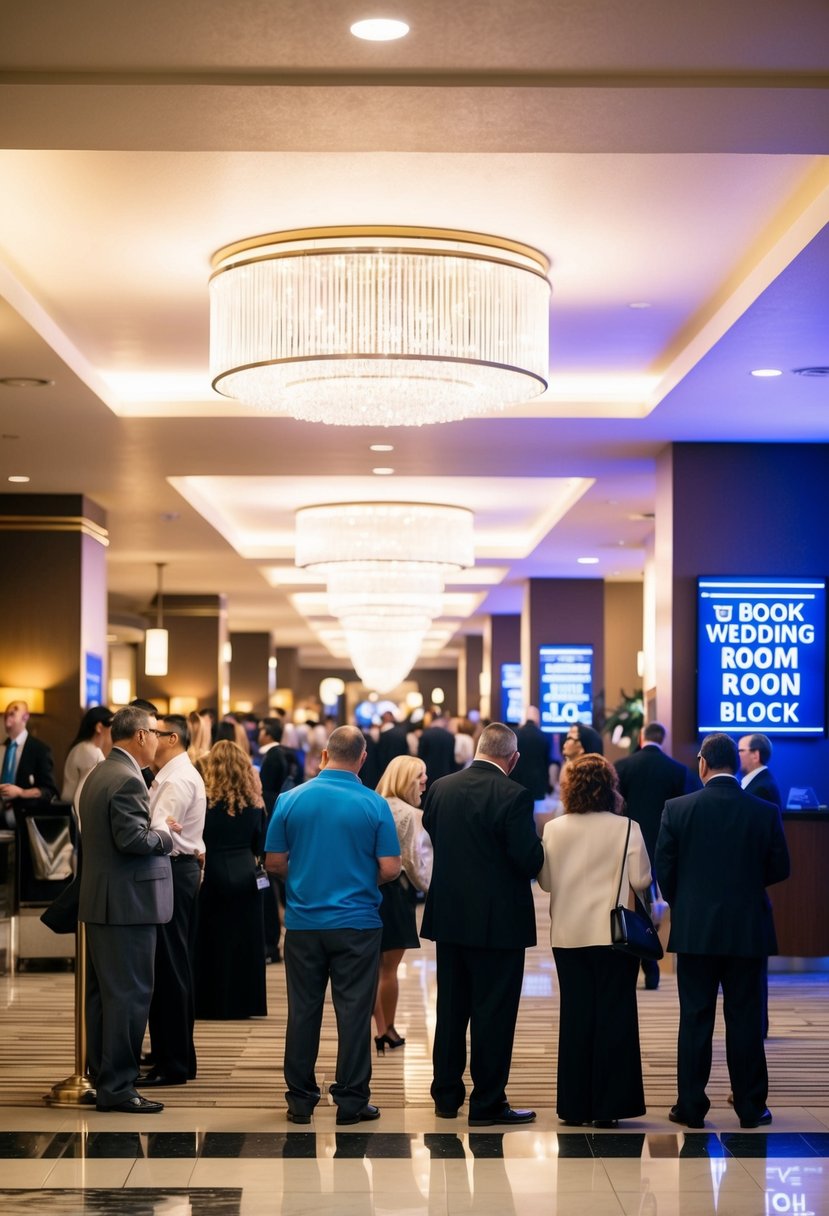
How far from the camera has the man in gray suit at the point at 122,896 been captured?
652 centimetres

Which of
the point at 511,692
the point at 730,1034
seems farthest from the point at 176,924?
the point at 511,692

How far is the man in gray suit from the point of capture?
652 centimetres

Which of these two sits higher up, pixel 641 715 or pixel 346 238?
pixel 346 238

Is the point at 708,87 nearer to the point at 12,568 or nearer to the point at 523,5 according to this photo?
the point at 523,5

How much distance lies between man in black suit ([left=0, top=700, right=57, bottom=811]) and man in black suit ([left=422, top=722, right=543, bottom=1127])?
5.53 metres

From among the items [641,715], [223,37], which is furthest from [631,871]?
[641,715]

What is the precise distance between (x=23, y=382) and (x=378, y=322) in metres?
3.15

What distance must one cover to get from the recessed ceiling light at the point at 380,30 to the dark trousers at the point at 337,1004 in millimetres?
3455

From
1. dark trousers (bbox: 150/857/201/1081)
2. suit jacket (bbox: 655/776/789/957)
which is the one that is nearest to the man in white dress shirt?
dark trousers (bbox: 150/857/201/1081)

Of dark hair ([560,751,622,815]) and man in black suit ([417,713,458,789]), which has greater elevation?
dark hair ([560,751,622,815])

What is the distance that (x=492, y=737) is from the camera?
261 inches

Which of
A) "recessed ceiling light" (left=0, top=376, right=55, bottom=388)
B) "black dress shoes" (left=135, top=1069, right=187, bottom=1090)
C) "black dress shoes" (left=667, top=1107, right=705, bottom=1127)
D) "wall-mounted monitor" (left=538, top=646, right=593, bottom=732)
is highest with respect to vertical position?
"recessed ceiling light" (left=0, top=376, right=55, bottom=388)

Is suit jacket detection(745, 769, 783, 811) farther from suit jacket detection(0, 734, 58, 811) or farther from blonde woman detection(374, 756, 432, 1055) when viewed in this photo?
suit jacket detection(0, 734, 58, 811)

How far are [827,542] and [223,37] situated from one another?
7455 mm
